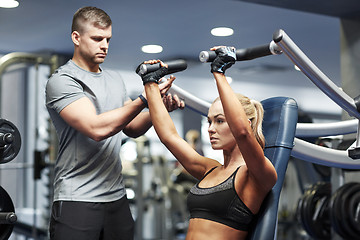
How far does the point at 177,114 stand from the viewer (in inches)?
464

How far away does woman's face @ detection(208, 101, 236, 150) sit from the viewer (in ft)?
6.73

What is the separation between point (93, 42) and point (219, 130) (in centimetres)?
59

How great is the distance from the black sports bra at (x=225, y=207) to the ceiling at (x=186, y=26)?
2845mm

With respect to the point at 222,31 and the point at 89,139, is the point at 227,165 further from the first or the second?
the point at 222,31

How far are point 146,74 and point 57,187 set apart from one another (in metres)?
0.57

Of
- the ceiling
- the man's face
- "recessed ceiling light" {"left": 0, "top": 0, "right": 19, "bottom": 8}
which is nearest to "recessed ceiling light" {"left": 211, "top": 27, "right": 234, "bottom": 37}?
the ceiling

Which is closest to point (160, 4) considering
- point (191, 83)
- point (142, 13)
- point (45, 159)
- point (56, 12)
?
point (142, 13)


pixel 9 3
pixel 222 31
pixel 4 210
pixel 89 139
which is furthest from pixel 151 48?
pixel 89 139

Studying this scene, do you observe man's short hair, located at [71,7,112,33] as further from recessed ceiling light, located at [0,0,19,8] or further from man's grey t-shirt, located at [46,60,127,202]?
recessed ceiling light, located at [0,0,19,8]

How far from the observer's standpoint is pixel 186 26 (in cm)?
543

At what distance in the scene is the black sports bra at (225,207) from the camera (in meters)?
1.95

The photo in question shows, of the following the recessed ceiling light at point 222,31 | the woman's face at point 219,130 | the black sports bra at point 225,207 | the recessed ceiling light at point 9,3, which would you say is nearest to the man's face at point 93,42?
the woman's face at point 219,130

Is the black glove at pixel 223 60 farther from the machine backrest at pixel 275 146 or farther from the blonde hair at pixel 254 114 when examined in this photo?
the machine backrest at pixel 275 146

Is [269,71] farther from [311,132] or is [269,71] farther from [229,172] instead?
[229,172]
